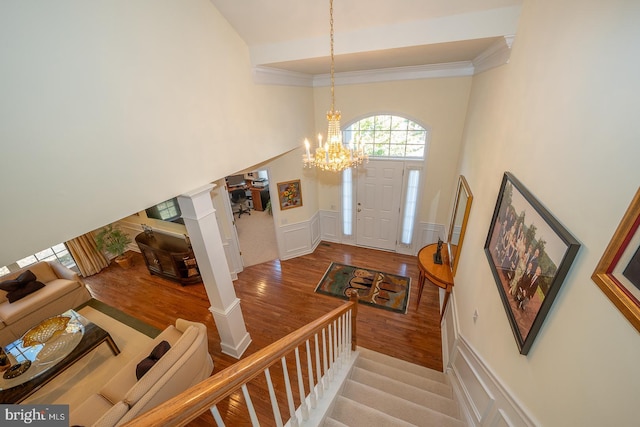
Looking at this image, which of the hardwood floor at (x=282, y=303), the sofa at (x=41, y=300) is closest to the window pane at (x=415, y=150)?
the hardwood floor at (x=282, y=303)

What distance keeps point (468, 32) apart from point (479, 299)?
2409 millimetres

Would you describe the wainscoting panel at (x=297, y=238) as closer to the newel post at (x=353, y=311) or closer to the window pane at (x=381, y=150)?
the window pane at (x=381, y=150)

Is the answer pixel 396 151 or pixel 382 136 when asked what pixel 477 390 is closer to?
pixel 396 151

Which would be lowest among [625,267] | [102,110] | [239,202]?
[239,202]

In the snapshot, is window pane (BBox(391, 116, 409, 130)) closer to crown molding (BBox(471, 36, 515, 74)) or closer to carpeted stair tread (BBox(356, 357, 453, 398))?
crown molding (BBox(471, 36, 515, 74))

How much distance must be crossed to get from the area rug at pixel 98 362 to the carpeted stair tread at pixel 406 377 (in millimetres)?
3345

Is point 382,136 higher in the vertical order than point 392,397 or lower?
higher

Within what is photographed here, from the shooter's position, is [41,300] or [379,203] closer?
[41,300]

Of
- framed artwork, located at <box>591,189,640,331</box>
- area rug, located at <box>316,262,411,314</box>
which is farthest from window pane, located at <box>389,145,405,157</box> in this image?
framed artwork, located at <box>591,189,640,331</box>

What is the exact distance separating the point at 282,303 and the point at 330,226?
2.24 metres

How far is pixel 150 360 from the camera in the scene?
2566mm

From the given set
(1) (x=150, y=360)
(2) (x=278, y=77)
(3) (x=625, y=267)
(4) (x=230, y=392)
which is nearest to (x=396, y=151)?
(2) (x=278, y=77)

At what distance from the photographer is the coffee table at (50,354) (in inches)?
112

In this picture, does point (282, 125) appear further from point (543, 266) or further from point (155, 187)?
point (543, 266)
